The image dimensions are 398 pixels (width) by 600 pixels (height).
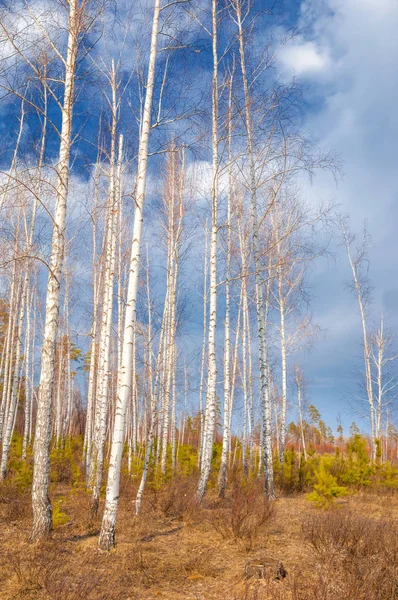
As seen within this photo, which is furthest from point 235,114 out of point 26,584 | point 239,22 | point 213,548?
point 26,584

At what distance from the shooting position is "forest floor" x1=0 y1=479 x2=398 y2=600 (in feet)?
11.7

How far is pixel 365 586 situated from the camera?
324cm

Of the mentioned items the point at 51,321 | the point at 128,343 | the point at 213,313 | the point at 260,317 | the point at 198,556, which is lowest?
the point at 198,556

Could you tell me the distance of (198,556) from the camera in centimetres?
511

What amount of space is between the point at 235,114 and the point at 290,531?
27.6 feet

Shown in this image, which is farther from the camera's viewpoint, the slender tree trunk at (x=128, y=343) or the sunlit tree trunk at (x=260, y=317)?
the sunlit tree trunk at (x=260, y=317)

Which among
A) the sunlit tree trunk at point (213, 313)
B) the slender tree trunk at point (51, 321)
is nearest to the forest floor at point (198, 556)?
the slender tree trunk at point (51, 321)

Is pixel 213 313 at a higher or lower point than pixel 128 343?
higher

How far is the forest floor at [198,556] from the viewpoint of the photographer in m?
3.57

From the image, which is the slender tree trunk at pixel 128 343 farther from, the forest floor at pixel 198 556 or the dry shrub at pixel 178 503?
the dry shrub at pixel 178 503

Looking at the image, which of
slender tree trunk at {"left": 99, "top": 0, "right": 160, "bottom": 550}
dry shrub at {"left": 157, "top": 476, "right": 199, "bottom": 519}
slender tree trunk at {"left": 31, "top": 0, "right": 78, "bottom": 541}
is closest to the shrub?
dry shrub at {"left": 157, "top": 476, "right": 199, "bottom": 519}

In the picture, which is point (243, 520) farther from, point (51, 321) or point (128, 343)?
point (51, 321)

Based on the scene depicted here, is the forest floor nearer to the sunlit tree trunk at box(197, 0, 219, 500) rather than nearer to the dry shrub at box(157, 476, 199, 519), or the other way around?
the dry shrub at box(157, 476, 199, 519)

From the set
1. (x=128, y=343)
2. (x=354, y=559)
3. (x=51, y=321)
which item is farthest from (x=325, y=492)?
(x=51, y=321)
